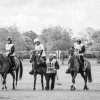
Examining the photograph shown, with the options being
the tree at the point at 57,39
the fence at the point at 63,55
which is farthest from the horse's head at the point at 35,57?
the tree at the point at 57,39

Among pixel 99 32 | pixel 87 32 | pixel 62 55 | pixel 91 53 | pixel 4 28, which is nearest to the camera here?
pixel 62 55

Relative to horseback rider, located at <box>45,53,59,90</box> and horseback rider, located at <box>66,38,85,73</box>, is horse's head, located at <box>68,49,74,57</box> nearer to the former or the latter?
horseback rider, located at <box>66,38,85,73</box>

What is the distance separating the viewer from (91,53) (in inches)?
2879

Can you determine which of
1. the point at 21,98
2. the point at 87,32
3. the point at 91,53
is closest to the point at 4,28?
the point at 91,53

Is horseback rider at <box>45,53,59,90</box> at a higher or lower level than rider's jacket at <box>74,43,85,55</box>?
lower

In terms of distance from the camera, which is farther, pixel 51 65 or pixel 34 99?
pixel 51 65

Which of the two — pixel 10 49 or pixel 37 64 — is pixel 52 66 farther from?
pixel 10 49

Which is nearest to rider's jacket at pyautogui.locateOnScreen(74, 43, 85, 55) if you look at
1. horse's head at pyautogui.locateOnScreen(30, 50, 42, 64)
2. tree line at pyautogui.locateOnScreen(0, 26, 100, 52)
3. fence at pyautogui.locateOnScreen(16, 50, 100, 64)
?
horse's head at pyautogui.locateOnScreen(30, 50, 42, 64)

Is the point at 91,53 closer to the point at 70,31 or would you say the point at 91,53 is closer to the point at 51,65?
the point at 70,31

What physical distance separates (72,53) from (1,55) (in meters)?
3.69

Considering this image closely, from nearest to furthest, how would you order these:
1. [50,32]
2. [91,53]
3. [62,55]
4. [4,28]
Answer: [62,55]
[91,53]
[4,28]
[50,32]

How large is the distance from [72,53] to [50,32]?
81.7 meters

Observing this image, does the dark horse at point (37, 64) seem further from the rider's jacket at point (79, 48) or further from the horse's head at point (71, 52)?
the rider's jacket at point (79, 48)

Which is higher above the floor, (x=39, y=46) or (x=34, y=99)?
(x=39, y=46)
